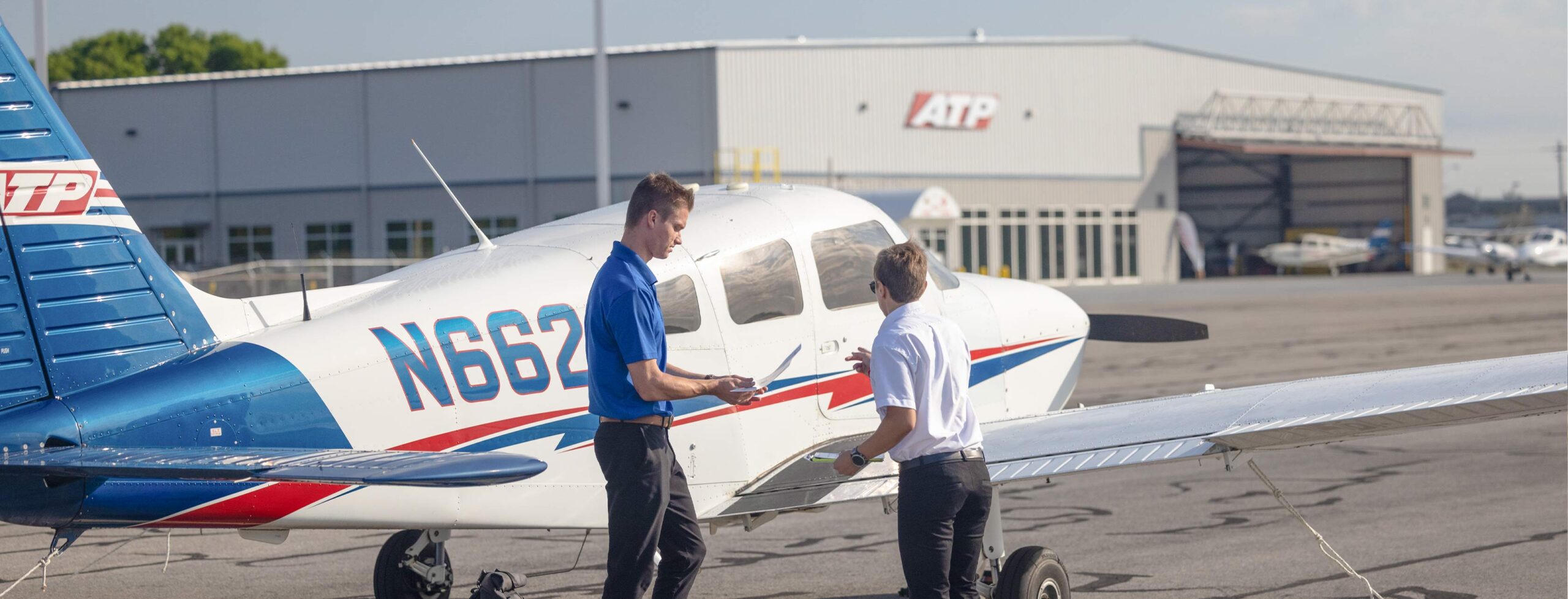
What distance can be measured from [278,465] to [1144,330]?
5.77m

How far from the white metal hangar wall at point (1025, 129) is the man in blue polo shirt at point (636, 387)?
134 feet

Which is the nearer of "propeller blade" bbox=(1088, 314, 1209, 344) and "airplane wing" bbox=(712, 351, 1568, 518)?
"airplane wing" bbox=(712, 351, 1568, 518)

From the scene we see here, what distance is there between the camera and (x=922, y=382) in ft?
16.5

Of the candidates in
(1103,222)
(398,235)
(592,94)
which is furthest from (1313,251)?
(398,235)

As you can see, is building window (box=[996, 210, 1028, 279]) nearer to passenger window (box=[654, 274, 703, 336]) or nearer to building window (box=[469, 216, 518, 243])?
building window (box=[469, 216, 518, 243])

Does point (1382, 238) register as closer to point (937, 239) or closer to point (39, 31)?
point (937, 239)

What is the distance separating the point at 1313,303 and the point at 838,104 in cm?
1716

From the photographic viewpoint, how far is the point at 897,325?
5.03m

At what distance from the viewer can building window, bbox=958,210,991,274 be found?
170ft

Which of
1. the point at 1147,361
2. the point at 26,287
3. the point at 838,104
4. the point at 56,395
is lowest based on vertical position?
the point at 1147,361

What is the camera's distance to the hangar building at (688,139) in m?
46.6

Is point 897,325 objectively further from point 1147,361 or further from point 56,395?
point 1147,361

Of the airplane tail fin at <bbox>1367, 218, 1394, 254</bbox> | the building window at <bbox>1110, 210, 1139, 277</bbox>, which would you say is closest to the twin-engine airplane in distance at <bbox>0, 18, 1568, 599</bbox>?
the building window at <bbox>1110, 210, 1139, 277</bbox>

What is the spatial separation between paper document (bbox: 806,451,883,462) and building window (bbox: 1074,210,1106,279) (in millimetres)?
→ 49800
